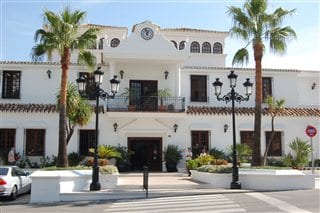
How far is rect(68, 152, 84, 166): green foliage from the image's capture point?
23697mm

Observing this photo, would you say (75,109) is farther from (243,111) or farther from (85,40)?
(243,111)

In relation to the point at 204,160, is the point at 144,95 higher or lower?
higher

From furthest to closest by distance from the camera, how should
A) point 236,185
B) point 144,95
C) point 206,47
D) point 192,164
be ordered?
point 206,47 < point 144,95 < point 192,164 < point 236,185

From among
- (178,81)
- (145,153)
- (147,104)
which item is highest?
(178,81)

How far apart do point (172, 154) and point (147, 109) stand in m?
3.20

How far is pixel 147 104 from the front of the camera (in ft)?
82.7

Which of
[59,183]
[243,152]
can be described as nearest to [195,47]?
[243,152]

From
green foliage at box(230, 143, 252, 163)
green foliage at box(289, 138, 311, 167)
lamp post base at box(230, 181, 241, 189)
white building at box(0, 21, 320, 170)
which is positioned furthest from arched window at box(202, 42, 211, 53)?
lamp post base at box(230, 181, 241, 189)

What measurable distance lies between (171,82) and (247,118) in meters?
5.48

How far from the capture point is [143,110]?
24.6 m

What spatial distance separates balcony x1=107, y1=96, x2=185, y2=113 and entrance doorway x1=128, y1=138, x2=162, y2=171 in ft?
6.87

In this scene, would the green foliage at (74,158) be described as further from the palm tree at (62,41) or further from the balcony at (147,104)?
the palm tree at (62,41)

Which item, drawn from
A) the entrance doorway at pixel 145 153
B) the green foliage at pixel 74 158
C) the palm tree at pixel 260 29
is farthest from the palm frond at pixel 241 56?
the green foliage at pixel 74 158

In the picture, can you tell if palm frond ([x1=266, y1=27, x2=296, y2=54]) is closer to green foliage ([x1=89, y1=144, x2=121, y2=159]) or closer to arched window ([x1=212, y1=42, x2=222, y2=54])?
green foliage ([x1=89, y1=144, x2=121, y2=159])
